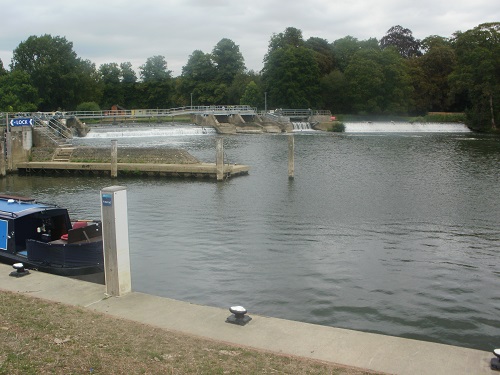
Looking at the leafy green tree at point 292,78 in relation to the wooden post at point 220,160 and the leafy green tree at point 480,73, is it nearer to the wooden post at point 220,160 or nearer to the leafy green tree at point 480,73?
the leafy green tree at point 480,73

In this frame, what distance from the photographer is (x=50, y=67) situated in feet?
322

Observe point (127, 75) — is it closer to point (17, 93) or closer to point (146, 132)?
point (17, 93)

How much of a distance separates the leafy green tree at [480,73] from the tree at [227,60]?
53.4m

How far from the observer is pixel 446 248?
20.9m

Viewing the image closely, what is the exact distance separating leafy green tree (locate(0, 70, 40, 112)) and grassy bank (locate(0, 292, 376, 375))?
87.1m

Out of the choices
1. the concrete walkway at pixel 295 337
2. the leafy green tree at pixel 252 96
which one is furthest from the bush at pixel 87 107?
the concrete walkway at pixel 295 337

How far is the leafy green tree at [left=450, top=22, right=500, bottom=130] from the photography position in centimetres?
9344

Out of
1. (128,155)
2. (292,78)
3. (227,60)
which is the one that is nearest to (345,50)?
(292,78)

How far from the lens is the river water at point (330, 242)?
14.7 m

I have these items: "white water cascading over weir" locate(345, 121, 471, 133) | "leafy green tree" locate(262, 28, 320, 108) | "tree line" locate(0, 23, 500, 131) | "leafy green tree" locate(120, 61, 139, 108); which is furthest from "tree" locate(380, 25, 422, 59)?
"leafy green tree" locate(120, 61, 139, 108)

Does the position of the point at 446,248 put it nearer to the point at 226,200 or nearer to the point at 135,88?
the point at 226,200

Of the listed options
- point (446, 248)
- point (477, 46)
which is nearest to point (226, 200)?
point (446, 248)

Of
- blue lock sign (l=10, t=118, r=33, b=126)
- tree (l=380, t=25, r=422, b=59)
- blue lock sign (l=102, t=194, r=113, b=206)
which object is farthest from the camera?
tree (l=380, t=25, r=422, b=59)

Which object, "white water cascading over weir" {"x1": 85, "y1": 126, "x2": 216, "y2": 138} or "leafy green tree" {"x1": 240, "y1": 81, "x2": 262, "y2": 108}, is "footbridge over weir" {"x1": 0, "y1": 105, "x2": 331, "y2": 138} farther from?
"leafy green tree" {"x1": 240, "y1": 81, "x2": 262, "y2": 108}
